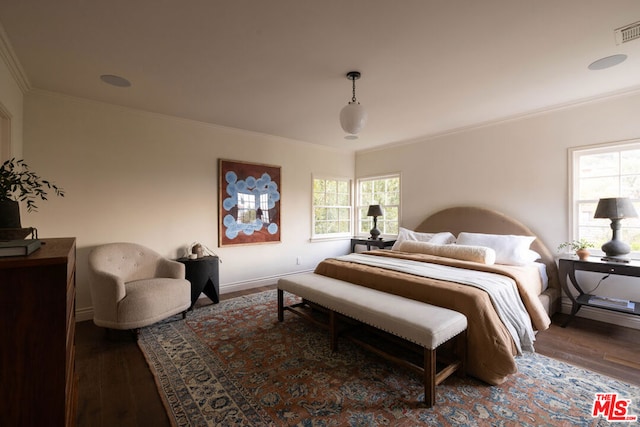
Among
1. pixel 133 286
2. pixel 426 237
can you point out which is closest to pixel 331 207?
pixel 426 237

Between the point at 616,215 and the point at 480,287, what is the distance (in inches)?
70.0

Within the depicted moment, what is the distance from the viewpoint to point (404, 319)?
6.47ft

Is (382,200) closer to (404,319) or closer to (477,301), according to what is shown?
(477,301)

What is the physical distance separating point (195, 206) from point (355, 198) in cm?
320

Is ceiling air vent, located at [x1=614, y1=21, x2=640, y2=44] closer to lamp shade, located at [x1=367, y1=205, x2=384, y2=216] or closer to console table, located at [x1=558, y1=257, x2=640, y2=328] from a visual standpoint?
console table, located at [x1=558, y1=257, x2=640, y2=328]

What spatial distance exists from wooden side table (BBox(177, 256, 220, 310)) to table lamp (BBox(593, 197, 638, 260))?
434 centimetres

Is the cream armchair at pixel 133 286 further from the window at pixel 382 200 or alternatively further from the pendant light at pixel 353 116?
the window at pixel 382 200

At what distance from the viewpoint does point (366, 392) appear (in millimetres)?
1955

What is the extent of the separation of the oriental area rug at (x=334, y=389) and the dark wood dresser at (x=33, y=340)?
86 centimetres

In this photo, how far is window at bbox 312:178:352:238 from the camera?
544 centimetres

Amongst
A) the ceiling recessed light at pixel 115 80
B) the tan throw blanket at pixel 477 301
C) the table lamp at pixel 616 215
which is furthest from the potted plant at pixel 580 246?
the ceiling recessed light at pixel 115 80

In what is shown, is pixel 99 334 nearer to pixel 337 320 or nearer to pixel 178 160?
pixel 178 160

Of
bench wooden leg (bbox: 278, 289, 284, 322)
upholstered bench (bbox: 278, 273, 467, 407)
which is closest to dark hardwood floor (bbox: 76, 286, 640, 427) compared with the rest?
upholstered bench (bbox: 278, 273, 467, 407)

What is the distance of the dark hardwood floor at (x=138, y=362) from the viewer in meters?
1.79
